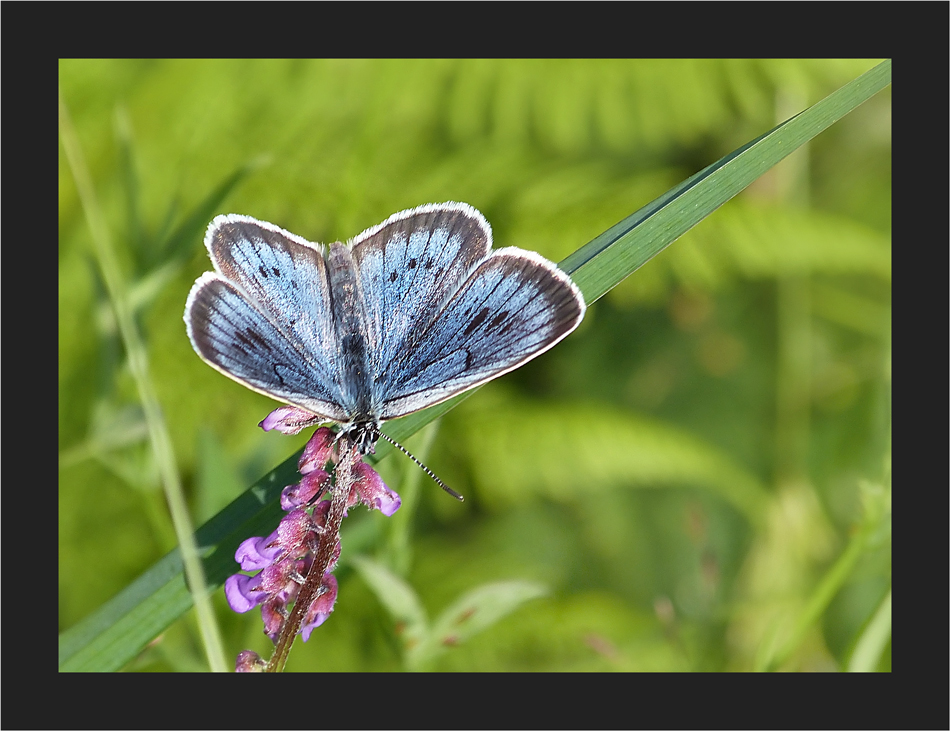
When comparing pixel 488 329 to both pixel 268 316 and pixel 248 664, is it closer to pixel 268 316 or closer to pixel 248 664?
pixel 268 316

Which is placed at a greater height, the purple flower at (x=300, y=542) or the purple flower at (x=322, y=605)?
the purple flower at (x=300, y=542)

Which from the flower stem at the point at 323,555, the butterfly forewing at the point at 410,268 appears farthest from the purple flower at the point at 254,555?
the butterfly forewing at the point at 410,268

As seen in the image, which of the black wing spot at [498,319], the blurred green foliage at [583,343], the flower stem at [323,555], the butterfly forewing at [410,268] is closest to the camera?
the flower stem at [323,555]

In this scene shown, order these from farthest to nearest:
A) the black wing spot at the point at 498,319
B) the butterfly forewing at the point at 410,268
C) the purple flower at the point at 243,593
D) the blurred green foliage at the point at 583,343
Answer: the blurred green foliage at the point at 583,343 → the butterfly forewing at the point at 410,268 → the black wing spot at the point at 498,319 → the purple flower at the point at 243,593

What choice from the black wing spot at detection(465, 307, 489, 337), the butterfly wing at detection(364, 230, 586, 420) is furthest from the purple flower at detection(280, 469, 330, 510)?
the black wing spot at detection(465, 307, 489, 337)

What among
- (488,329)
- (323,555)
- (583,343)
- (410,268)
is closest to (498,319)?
(488,329)

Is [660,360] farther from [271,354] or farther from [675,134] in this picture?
[271,354]

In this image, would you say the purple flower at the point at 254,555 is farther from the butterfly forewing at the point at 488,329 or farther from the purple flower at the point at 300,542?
the butterfly forewing at the point at 488,329
